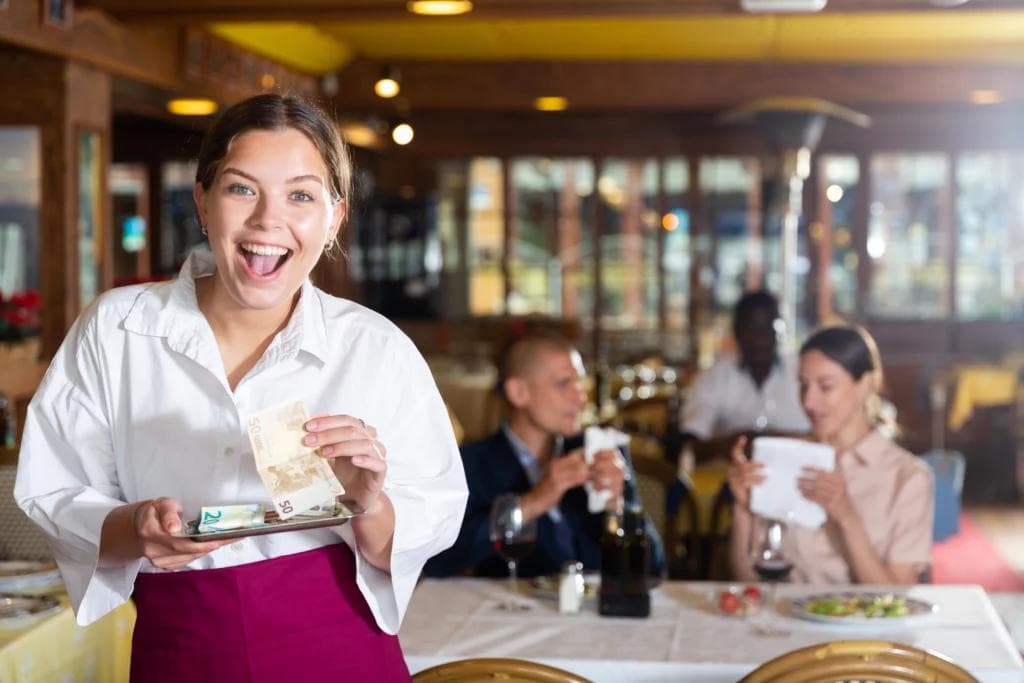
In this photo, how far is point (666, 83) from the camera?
10508 mm

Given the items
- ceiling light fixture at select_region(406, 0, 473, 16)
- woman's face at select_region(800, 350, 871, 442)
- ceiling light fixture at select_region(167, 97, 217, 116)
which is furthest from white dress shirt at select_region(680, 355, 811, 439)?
ceiling light fixture at select_region(167, 97, 217, 116)

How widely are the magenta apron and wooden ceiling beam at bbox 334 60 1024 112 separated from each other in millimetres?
8995

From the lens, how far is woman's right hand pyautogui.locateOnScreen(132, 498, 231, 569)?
1.62 m

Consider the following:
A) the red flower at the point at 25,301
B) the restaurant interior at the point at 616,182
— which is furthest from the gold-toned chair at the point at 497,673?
the red flower at the point at 25,301

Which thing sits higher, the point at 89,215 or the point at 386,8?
the point at 386,8

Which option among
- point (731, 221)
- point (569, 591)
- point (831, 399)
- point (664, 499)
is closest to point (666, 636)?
point (569, 591)

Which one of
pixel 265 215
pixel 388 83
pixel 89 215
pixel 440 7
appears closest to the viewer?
pixel 265 215

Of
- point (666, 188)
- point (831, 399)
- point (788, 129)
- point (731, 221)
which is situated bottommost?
point (831, 399)

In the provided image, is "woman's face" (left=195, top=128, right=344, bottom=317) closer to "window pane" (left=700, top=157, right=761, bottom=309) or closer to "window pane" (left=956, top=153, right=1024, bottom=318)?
"window pane" (left=700, top=157, right=761, bottom=309)

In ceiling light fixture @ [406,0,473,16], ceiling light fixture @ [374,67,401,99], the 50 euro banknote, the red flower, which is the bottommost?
the 50 euro banknote

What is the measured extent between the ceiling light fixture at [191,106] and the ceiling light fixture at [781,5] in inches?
140

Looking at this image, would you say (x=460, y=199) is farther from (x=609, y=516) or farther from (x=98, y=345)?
(x=98, y=345)

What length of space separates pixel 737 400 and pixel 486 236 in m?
6.47

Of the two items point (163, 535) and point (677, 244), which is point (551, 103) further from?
point (163, 535)
